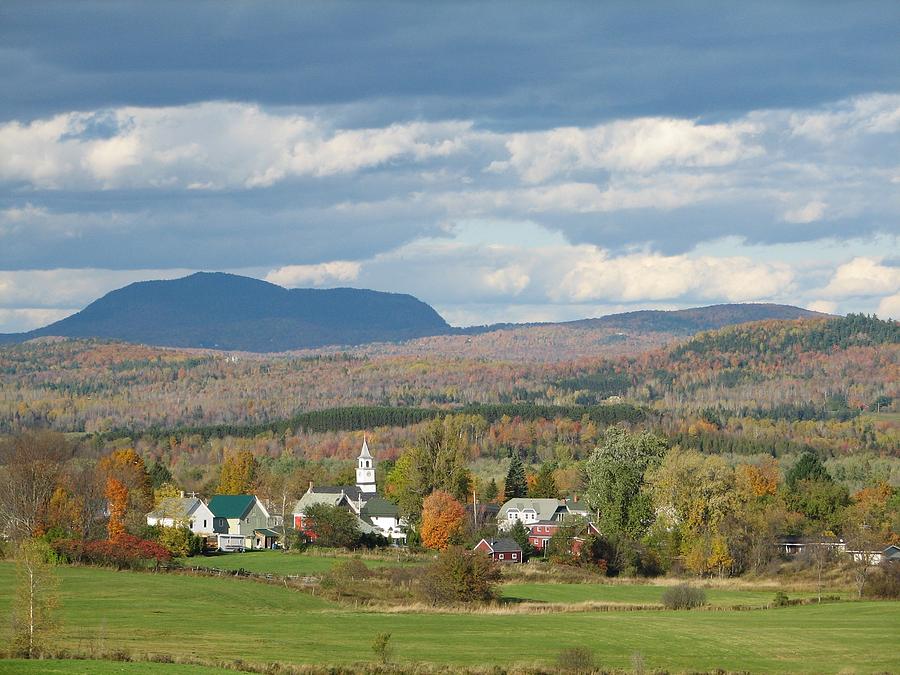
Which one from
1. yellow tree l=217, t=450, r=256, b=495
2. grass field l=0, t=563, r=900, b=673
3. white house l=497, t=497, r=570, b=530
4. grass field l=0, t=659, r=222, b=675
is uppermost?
yellow tree l=217, t=450, r=256, b=495

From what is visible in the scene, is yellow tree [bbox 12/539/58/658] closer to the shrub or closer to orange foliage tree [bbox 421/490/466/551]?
the shrub

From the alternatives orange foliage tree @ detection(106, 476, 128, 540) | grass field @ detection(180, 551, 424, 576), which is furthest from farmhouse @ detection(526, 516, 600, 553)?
orange foliage tree @ detection(106, 476, 128, 540)

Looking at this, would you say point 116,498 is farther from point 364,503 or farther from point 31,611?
point 31,611

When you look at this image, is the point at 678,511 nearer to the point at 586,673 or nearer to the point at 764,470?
the point at 764,470

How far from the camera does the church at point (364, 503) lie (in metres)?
122

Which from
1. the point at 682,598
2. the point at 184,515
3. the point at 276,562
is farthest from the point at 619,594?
the point at 184,515

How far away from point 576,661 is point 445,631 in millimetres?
11369

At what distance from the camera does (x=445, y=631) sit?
60.9m

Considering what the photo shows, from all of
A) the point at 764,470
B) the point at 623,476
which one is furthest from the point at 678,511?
the point at 764,470

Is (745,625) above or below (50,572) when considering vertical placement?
below

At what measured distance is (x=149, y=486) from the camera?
126 metres

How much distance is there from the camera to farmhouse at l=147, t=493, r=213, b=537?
108000 millimetres

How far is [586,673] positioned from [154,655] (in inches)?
623

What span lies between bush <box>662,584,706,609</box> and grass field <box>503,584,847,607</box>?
1511 mm
